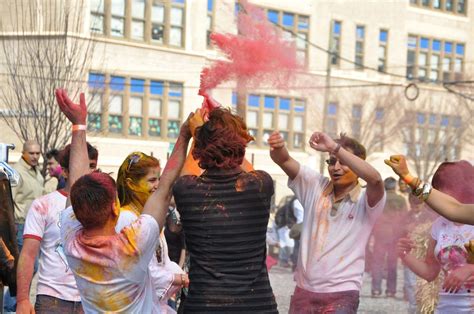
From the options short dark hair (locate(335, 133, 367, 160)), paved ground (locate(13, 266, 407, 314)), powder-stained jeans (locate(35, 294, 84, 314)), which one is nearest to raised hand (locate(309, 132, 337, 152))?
short dark hair (locate(335, 133, 367, 160))

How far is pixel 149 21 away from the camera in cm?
3278

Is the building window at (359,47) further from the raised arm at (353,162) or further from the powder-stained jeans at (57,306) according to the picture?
the powder-stained jeans at (57,306)

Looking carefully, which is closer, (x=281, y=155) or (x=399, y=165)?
(x=399, y=165)

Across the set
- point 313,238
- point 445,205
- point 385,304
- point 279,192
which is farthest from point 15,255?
point 279,192

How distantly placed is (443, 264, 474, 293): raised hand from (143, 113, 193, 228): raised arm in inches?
77.1

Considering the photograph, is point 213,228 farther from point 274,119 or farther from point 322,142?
point 274,119

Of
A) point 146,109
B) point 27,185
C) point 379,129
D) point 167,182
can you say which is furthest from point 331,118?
point 167,182

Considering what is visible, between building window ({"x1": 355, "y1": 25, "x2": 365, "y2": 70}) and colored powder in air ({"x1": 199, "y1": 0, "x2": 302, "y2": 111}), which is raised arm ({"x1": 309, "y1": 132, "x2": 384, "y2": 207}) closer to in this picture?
colored powder in air ({"x1": 199, "y1": 0, "x2": 302, "y2": 111})

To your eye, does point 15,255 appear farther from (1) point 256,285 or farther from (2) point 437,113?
(2) point 437,113

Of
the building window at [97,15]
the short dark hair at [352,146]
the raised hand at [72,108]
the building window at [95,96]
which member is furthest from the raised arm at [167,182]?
the building window at [95,96]

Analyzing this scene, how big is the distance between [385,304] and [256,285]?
34.8 feet

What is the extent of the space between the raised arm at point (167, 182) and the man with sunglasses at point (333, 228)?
4.06ft

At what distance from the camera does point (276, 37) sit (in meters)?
9.38

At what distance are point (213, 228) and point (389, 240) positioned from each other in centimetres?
764
